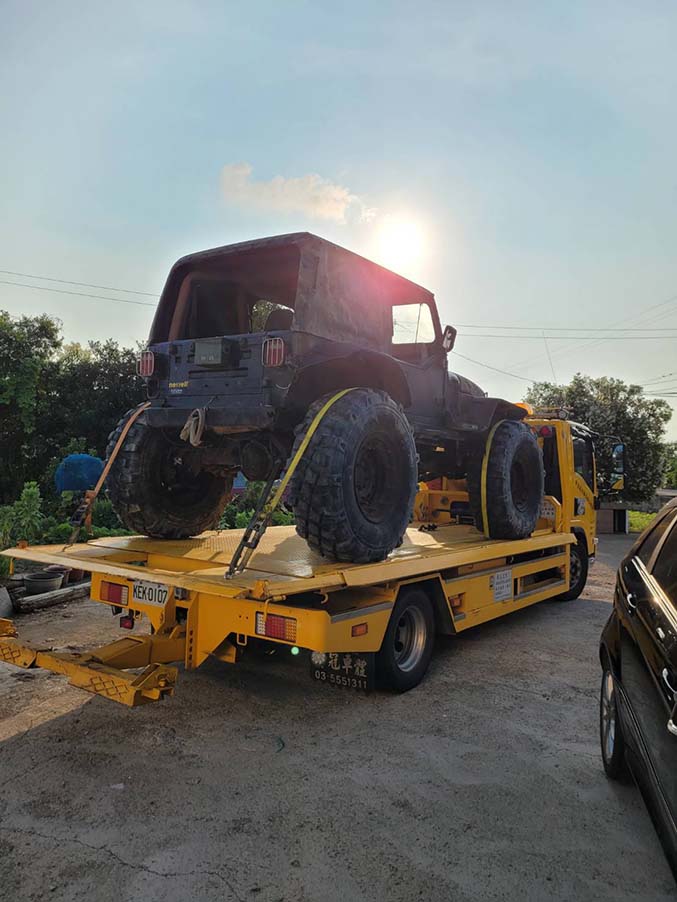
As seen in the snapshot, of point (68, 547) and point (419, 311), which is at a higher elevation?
point (419, 311)

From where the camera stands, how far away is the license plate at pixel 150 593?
447 centimetres

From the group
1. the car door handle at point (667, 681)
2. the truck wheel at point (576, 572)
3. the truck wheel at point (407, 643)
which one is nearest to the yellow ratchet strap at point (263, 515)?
the truck wheel at point (407, 643)

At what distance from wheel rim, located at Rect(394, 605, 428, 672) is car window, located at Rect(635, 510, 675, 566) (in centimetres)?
198

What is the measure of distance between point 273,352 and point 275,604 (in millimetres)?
1716

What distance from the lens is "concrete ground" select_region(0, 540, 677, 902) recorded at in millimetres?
2695

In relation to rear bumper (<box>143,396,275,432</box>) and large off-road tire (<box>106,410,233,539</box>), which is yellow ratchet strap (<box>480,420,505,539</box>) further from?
rear bumper (<box>143,396,275,432</box>)

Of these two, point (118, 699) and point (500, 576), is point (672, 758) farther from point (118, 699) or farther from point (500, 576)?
point (500, 576)

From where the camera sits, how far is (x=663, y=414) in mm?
21734

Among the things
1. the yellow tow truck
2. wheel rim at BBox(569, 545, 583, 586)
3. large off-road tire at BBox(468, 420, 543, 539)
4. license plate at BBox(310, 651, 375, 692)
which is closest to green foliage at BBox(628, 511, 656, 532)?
wheel rim at BBox(569, 545, 583, 586)

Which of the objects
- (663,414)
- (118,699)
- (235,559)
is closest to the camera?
(118,699)

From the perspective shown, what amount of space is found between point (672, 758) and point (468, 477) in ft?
15.5

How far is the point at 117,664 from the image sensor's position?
393 centimetres

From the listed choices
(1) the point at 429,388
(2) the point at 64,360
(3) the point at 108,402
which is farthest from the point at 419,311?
(2) the point at 64,360

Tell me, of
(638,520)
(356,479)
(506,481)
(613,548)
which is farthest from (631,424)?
(356,479)
